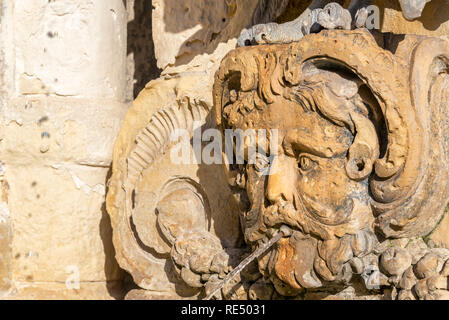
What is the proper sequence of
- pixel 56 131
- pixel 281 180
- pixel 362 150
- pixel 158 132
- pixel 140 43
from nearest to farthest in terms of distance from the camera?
pixel 362 150
pixel 281 180
pixel 158 132
pixel 56 131
pixel 140 43

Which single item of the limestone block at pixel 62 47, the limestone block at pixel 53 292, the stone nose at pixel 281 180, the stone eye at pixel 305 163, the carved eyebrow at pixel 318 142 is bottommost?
the limestone block at pixel 53 292

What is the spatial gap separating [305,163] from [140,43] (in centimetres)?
135

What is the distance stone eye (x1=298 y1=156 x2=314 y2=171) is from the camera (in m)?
1.89

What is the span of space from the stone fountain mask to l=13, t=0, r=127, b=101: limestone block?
2.47ft

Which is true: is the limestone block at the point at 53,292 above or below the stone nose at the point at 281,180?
below

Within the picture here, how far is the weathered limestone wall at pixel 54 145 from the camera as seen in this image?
2.56m

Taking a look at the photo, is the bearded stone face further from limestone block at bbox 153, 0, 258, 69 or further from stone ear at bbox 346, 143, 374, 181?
limestone block at bbox 153, 0, 258, 69

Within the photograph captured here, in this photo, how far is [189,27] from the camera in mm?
2656

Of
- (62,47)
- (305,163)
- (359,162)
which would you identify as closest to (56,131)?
(62,47)

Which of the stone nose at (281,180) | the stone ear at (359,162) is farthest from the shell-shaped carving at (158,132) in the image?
the stone ear at (359,162)

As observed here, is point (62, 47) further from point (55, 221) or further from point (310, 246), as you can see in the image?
point (310, 246)

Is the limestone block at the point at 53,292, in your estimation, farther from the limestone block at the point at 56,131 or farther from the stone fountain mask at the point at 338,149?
the stone fountain mask at the point at 338,149

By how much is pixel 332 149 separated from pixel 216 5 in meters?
0.94

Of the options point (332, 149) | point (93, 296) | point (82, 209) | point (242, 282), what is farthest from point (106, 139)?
point (332, 149)
